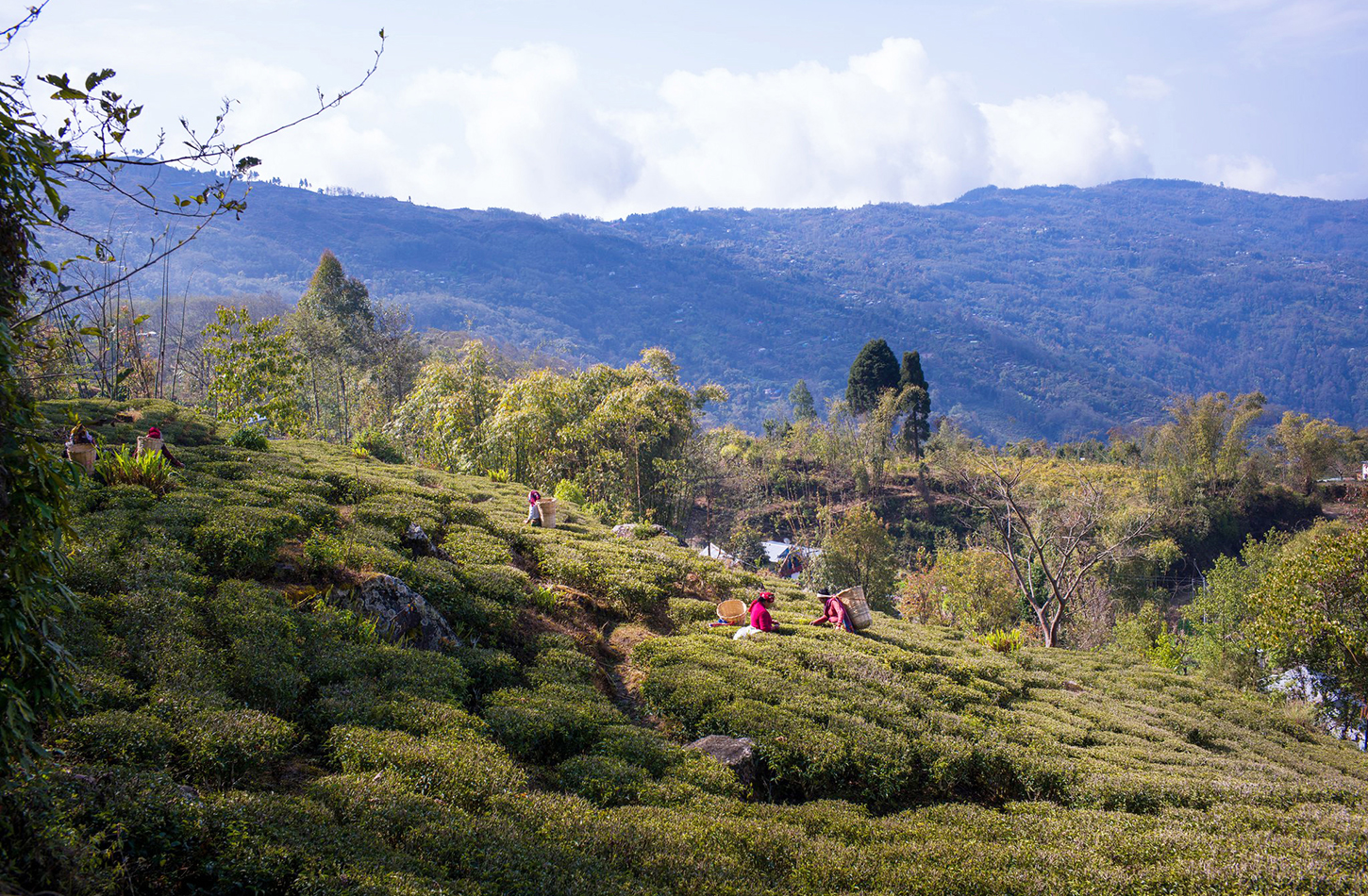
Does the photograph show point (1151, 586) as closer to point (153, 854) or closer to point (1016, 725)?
point (1016, 725)

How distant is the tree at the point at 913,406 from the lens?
48062 millimetres

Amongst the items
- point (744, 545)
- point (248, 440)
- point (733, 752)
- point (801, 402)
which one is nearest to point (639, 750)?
point (733, 752)

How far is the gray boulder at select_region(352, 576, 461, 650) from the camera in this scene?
7.23 metres

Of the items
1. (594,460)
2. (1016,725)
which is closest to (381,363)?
(594,460)

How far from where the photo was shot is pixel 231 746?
4160mm

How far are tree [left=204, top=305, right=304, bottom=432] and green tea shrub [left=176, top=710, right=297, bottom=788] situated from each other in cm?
1494

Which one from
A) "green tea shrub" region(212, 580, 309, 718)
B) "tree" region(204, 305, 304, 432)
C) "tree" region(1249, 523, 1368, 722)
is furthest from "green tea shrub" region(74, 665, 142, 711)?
"tree" region(1249, 523, 1368, 722)

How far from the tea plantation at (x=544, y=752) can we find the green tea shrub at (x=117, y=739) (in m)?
0.02

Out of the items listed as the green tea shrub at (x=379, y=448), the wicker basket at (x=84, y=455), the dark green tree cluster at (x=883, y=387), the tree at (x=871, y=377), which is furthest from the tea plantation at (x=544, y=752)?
the tree at (x=871, y=377)

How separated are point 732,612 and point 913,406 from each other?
135ft

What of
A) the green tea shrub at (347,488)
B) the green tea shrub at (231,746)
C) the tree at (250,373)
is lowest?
the green tea shrub at (231,746)

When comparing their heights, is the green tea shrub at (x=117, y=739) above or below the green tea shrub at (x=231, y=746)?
above

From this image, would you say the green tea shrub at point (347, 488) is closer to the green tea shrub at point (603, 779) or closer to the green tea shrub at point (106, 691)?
the green tea shrub at point (106, 691)

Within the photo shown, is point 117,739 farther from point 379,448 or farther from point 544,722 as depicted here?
point 379,448
